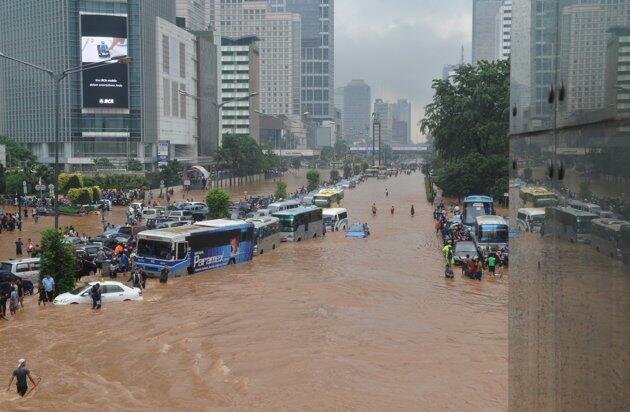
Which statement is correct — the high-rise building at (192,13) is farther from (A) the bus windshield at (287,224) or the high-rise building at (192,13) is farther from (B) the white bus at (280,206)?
(A) the bus windshield at (287,224)

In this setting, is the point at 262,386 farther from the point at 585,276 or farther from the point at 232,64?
the point at 232,64

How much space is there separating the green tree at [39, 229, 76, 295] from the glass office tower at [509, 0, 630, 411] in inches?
775

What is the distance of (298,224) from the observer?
38.7 m

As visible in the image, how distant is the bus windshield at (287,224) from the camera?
3822 cm

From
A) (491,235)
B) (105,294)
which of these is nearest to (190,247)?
(105,294)

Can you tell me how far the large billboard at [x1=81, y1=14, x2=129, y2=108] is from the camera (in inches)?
3474

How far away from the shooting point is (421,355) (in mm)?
15969

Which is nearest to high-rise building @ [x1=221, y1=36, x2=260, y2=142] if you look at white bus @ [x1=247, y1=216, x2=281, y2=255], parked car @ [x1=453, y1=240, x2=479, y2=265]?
white bus @ [x1=247, y1=216, x2=281, y2=255]

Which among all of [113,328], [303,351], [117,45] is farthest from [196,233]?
[117,45]

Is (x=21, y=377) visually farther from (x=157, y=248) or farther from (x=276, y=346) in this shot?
(x=157, y=248)

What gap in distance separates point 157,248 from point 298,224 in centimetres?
1355

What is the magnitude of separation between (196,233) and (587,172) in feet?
82.2

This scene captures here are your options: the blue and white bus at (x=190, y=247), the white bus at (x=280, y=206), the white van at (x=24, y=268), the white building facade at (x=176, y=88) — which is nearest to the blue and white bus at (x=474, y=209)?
the white bus at (x=280, y=206)

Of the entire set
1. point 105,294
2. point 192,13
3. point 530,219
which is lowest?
point 105,294
